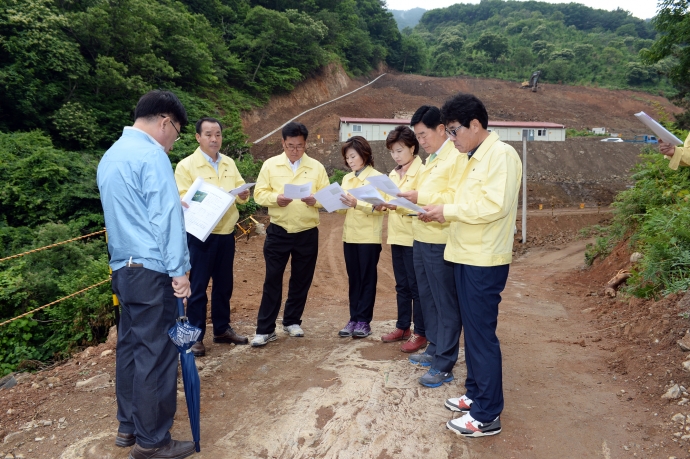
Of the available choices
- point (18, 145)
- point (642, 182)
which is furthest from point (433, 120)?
point (18, 145)

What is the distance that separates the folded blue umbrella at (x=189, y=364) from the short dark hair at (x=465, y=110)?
1.85 m

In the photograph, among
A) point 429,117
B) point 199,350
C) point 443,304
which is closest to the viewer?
point 443,304

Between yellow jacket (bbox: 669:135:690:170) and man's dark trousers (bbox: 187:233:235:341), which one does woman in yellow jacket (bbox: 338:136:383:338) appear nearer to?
man's dark trousers (bbox: 187:233:235:341)

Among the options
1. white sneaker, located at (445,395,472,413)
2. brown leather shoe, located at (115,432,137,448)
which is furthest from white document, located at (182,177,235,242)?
white sneaker, located at (445,395,472,413)

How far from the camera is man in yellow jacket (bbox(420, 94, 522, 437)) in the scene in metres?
2.68

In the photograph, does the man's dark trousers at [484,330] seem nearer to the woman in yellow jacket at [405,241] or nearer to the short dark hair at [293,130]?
the woman in yellow jacket at [405,241]

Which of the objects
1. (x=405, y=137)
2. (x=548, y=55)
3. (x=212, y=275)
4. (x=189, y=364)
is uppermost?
(x=548, y=55)

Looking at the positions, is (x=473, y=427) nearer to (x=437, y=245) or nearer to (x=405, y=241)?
(x=437, y=245)

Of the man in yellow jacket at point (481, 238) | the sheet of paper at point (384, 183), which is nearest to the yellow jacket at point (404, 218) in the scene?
the sheet of paper at point (384, 183)

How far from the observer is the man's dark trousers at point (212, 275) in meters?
4.14

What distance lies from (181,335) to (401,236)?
6.85 ft

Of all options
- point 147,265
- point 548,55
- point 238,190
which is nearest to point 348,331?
point 238,190

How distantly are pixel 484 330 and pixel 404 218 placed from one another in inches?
60.9

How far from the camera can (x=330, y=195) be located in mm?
3957
